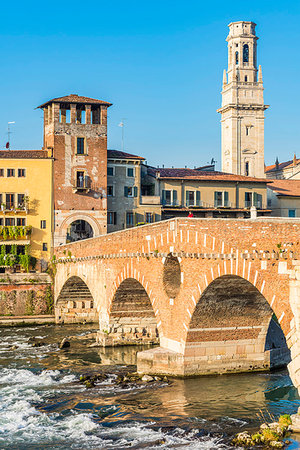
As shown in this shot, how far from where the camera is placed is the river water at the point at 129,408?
81.5 ft

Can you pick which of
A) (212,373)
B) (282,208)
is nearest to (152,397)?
(212,373)

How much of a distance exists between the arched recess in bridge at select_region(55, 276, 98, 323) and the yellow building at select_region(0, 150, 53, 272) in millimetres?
7810

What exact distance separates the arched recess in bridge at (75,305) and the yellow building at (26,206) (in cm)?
781

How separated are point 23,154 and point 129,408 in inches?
1824

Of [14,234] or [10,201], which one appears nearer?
[14,234]

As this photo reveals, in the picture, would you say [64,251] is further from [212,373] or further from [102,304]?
[212,373]

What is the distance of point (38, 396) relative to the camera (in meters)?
32.0

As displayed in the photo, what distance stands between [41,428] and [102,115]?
5007cm

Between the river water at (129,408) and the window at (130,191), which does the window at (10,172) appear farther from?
the river water at (129,408)

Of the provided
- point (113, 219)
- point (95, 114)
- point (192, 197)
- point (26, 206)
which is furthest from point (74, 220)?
point (192, 197)

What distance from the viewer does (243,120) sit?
101m

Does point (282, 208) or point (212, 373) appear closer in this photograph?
point (212, 373)

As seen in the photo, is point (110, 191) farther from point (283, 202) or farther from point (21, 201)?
point (283, 202)

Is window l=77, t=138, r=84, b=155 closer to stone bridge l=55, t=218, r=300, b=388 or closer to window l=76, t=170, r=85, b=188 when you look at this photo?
window l=76, t=170, r=85, b=188
